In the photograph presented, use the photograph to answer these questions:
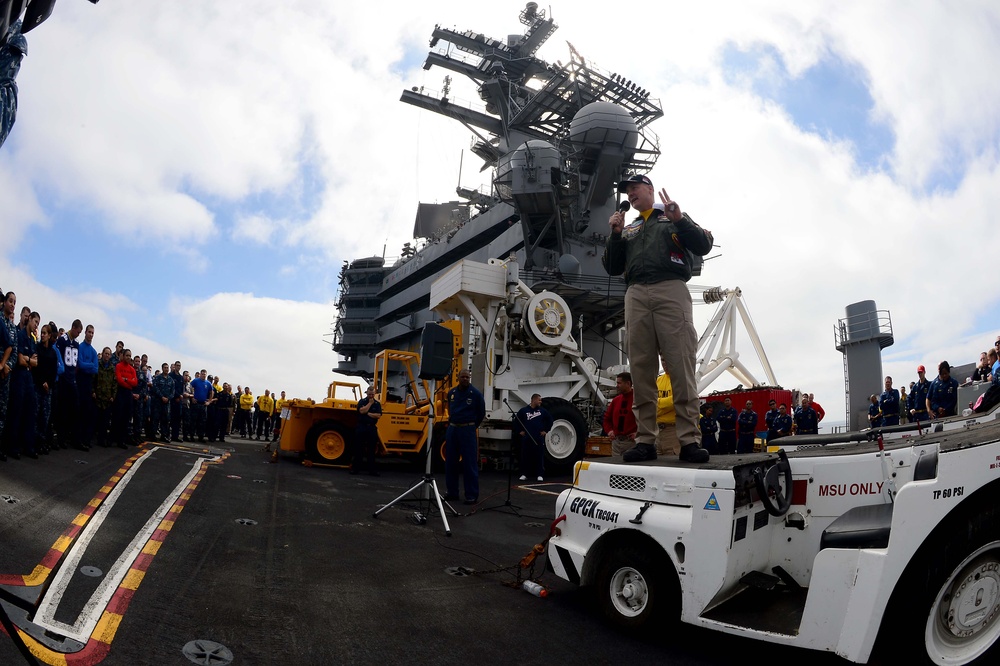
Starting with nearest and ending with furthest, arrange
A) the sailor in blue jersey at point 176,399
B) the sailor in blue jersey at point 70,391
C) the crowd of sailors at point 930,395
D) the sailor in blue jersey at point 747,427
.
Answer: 1. the sailor in blue jersey at point 70,391
2. the crowd of sailors at point 930,395
3. the sailor in blue jersey at point 176,399
4. the sailor in blue jersey at point 747,427

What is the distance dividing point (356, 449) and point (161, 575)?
280 inches

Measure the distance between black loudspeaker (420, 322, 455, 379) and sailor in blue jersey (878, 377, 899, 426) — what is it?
1200 centimetres

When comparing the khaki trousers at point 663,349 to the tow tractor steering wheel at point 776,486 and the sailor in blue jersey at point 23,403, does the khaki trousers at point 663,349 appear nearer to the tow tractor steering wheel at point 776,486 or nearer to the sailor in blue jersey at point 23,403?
the tow tractor steering wheel at point 776,486

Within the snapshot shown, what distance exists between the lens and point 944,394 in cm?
1130

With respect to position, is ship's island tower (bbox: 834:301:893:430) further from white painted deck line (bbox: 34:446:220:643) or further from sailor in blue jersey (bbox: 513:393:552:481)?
white painted deck line (bbox: 34:446:220:643)

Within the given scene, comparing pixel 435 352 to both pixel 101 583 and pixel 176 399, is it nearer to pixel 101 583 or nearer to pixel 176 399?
pixel 101 583

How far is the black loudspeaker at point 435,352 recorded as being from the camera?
6191 millimetres

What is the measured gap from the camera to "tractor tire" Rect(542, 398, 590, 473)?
11.9 metres

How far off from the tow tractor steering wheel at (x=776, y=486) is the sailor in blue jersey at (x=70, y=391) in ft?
31.3

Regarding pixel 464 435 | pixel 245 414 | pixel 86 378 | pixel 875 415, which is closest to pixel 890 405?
pixel 875 415

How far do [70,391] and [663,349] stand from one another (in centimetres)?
896

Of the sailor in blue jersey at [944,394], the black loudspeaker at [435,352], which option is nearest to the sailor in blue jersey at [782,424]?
the sailor in blue jersey at [944,394]

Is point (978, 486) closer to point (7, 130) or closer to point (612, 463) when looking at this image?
point (612, 463)

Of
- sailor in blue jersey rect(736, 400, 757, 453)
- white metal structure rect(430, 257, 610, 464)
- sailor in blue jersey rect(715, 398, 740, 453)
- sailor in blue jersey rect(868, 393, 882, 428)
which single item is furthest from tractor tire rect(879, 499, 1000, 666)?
sailor in blue jersey rect(868, 393, 882, 428)
